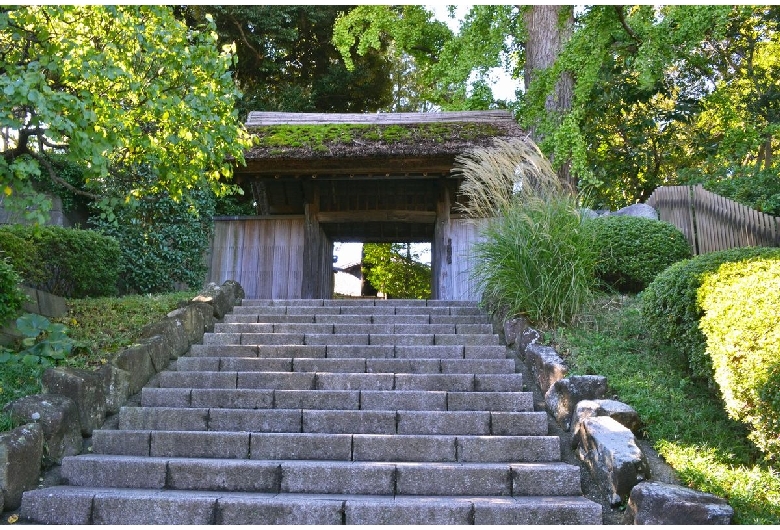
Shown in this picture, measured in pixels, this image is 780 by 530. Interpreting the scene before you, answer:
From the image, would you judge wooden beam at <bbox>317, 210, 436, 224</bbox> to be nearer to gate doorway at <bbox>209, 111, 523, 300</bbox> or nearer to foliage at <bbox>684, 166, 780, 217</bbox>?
gate doorway at <bbox>209, 111, 523, 300</bbox>

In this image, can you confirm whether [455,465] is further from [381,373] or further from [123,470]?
[123,470]

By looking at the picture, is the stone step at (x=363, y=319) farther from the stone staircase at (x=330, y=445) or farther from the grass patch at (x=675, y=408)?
the grass patch at (x=675, y=408)

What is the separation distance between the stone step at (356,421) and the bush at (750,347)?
123 centimetres

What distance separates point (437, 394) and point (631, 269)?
126 inches

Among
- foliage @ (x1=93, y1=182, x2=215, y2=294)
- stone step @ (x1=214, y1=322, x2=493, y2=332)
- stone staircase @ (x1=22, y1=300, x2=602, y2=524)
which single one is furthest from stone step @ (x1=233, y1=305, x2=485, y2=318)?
foliage @ (x1=93, y1=182, x2=215, y2=294)

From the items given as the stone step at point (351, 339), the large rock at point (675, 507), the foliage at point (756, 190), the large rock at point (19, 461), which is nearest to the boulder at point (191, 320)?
the stone step at point (351, 339)

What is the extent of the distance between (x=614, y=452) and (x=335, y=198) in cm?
697

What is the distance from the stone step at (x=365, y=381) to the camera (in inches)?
192

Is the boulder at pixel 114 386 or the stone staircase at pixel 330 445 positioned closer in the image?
the stone staircase at pixel 330 445

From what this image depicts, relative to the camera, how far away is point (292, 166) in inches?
339

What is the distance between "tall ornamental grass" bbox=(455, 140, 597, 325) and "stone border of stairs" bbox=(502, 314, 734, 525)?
0.41 metres

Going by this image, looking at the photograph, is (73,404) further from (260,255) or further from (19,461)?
(260,255)

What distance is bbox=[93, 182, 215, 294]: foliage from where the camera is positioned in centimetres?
860

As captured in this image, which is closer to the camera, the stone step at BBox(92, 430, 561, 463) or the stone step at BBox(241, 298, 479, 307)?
the stone step at BBox(92, 430, 561, 463)
